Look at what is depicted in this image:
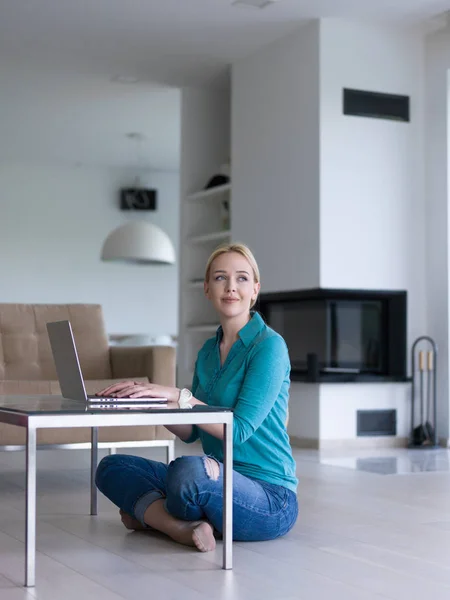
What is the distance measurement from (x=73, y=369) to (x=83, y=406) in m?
0.23

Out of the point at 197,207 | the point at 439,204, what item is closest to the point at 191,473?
the point at 439,204

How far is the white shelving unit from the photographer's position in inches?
309

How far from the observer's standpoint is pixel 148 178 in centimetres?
1158

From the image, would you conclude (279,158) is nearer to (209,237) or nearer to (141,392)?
(209,237)

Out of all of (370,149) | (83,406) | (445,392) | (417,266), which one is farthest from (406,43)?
(83,406)

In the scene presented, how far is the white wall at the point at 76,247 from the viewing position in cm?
1082

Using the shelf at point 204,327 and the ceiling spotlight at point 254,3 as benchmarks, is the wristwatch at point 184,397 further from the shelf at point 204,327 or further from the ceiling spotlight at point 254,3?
the shelf at point 204,327

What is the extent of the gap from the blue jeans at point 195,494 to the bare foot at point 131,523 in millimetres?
26

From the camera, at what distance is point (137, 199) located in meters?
11.4

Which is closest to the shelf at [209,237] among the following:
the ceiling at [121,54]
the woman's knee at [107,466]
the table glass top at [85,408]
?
the ceiling at [121,54]

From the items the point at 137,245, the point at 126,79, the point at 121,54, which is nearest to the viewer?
the point at 121,54

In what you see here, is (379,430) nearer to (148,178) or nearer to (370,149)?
(370,149)

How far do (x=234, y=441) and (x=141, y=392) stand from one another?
28cm

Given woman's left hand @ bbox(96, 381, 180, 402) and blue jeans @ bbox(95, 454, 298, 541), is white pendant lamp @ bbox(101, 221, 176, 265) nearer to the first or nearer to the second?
blue jeans @ bbox(95, 454, 298, 541)
